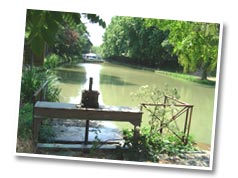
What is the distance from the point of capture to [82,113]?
9.39ft

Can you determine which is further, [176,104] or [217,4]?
[176,104]

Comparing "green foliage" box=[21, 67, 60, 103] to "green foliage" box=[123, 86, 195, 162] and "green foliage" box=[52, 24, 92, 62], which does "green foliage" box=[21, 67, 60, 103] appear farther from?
"green foliage" box=[123, 86, 195, 162]

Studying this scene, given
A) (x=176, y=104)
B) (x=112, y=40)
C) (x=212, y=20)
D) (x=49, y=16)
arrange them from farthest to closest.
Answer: (x=176, y=104)
(x=112, y=40)
(x=212, y=20)
(x=49, y=16)

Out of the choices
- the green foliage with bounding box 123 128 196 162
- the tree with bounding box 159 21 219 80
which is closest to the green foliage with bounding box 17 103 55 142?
the green foliage with bounding box 123 128 196 162

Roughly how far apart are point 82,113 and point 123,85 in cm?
50

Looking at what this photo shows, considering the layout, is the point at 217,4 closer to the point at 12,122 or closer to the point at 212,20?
the point at 212,20

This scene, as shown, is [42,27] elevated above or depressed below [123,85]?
above

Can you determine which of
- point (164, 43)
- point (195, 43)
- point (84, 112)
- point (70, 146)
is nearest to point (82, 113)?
point (84, 112)

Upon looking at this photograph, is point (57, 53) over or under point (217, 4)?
under

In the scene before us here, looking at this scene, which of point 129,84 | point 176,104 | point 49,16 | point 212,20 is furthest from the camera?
point 129,84

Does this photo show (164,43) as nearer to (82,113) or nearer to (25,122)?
(82,113)

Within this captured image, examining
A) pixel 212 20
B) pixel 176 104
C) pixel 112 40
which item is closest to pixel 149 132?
pixel 176 104

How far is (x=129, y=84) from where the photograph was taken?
3.22 meters

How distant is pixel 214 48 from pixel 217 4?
304mm
